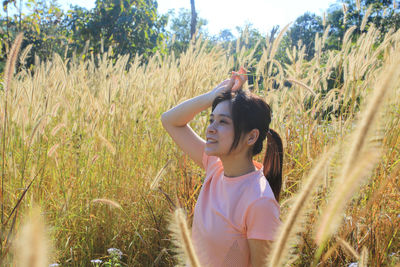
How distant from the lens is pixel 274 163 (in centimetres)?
203

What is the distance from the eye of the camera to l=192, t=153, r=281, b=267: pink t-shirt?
1.62 meters

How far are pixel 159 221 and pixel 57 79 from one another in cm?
129

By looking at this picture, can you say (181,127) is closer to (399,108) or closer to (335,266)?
(335,266)

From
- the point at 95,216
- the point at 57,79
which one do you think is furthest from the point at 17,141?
the point at 95,216

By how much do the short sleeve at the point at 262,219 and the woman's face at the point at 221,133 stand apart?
303 millimetres

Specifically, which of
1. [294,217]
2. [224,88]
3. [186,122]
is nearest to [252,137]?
[224,88]

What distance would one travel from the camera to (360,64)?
2502 millimetres

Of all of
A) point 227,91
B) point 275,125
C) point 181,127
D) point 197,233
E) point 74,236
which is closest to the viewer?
point 197,233

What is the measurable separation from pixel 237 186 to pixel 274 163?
305 mm

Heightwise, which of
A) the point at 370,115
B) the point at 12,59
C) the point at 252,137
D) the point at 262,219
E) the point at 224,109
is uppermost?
the point at 12,59

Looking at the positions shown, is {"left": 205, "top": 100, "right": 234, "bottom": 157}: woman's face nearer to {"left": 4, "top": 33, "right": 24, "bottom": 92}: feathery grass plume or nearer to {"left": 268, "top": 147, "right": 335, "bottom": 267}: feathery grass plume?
{"left": 4, "top": 33, "right": 24, "bottom": 92}: feathery grass plume


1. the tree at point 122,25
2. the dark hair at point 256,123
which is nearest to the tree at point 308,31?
the tree at point 122,25

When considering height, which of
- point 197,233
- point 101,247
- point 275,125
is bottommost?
point 101,247

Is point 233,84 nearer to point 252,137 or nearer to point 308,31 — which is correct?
point 252,137
